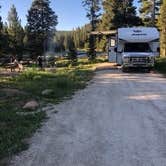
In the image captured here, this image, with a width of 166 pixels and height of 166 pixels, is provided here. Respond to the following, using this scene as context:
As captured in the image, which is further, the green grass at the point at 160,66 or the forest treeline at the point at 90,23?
the forest treeline at the point at 90,23

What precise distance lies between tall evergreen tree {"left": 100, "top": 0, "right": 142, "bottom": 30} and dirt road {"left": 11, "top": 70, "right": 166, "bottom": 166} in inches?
1493

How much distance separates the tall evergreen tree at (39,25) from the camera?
68.9 meters

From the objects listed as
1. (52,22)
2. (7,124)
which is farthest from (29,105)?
(52,22)

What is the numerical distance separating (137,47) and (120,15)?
970 inches

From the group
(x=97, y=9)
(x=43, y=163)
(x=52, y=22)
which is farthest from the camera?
(x=52, y=22)

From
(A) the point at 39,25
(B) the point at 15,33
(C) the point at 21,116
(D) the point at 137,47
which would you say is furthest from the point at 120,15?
(C) the point at 21,116

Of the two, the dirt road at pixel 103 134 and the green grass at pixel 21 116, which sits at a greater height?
the green grass at pixel 21 116

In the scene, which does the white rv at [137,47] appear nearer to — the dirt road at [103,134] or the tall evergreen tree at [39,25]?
the dirt road at [103,134]

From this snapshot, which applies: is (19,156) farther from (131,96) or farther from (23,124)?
(131,96)

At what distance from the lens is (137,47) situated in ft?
98.6

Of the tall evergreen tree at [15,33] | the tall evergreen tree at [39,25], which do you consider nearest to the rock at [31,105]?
the tall evergreen tree at [39,25]

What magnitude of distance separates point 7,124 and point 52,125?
1101 millimetres

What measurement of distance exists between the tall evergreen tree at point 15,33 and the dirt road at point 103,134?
5813 centimetres

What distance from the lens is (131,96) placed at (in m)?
16.5
